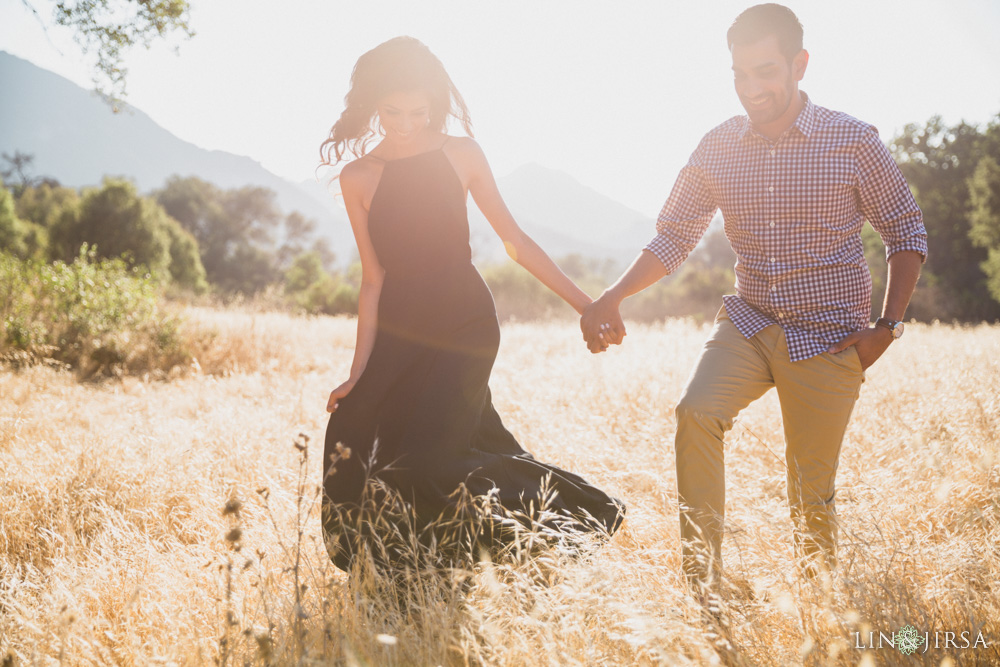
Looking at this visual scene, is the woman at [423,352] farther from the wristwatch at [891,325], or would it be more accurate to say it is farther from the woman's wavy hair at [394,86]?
the wristwatch at [891,325]

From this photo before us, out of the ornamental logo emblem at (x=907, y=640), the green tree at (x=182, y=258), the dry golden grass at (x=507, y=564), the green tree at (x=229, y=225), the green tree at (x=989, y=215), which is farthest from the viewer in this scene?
the green tree at (x=229, y=225)

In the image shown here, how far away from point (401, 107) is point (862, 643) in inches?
114

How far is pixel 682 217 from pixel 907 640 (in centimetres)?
201

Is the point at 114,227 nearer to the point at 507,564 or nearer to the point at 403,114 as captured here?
the point at 403,114

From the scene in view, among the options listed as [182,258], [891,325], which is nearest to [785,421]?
[891,325]

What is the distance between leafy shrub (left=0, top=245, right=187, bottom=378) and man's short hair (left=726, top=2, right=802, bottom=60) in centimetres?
875

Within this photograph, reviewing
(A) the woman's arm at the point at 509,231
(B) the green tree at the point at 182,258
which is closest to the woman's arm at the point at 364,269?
(A) the woman's arm at the point at 509,231

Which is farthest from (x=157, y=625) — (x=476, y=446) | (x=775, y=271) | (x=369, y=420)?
(x=775, y=271)

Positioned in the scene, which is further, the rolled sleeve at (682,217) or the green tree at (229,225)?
the green tree at (229,225)

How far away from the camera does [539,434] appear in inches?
181

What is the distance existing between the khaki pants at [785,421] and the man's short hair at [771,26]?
4.18 feet

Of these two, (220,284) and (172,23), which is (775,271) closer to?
(172,23)

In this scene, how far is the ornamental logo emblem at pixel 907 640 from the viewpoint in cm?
175

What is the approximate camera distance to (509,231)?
3.12 m
